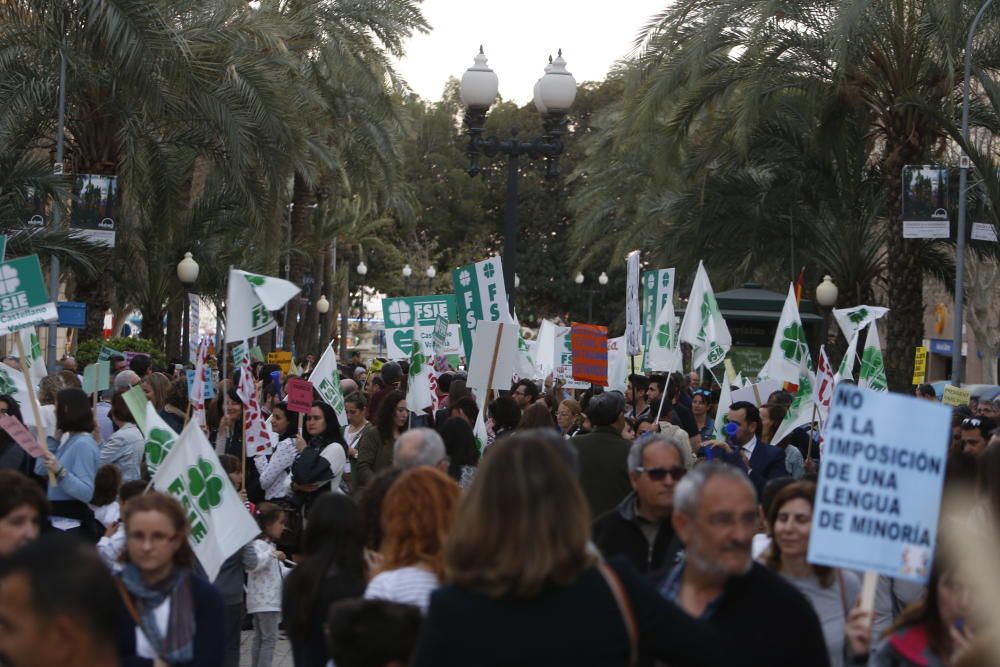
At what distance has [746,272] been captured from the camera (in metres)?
30.7

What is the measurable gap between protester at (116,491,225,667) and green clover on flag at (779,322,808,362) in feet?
33.5

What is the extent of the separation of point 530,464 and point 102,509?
5075 millimetres

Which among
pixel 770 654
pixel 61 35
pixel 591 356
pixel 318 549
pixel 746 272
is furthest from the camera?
pixel 746 272

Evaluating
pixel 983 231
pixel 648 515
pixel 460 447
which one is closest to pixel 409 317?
pixel 460 447

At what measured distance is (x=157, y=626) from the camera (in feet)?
15.8

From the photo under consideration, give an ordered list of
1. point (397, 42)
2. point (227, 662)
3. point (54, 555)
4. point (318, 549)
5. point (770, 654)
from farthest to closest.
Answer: point (397, 42) → point (227, 662) → point (318, 549) → point (770, 654) → point (54, 555)

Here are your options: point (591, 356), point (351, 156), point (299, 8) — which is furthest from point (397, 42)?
point (591, 356)

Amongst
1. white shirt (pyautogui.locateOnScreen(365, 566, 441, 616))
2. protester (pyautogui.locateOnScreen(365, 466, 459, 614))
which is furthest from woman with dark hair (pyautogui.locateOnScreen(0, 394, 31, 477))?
white shirt (pyautogui.locateOnScreen(365, 566, 441, 616))

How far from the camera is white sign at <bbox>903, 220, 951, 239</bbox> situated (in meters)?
21.7

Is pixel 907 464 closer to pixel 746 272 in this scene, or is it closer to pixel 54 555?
pixel 54 555

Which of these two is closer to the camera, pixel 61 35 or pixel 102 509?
pixel 102 509

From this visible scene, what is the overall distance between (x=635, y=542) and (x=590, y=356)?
8207 millimetres

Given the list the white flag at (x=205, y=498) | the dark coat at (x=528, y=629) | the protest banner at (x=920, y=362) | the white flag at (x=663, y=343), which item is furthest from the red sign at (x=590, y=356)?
the dark coat at (x=528, y=629)

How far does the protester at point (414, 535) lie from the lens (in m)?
4.70
